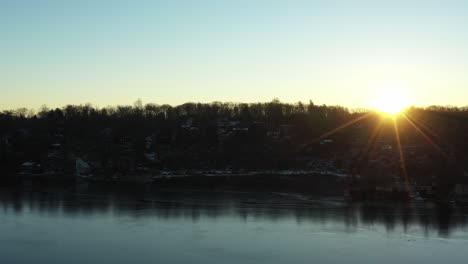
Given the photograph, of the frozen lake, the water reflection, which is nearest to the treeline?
the water reflection

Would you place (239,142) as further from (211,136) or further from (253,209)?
(253,209)

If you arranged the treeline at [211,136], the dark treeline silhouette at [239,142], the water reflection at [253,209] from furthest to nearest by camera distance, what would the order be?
the treeline at [211,136]
the dark treeline silhouette at [239,142]
the water reflection at [253,209]

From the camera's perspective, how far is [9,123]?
2361 inches

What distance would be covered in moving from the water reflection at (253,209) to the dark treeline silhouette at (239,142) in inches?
347

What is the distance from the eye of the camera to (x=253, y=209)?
73.0ft

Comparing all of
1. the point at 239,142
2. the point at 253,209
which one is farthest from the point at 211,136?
the point at 253,209

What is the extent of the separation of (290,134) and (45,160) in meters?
23.1

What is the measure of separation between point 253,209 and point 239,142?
30229 millimetres

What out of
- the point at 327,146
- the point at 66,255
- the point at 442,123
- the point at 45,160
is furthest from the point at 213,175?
the point at 66,255

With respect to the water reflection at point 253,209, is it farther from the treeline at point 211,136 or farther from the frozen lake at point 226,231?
the treeline at point 211,136

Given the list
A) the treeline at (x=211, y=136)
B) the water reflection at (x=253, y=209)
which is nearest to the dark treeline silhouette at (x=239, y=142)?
the treeline at (x=211, y=136)

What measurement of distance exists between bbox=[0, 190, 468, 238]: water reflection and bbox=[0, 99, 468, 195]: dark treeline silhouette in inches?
347

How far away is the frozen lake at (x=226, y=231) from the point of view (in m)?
13.7

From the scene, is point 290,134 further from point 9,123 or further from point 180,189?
point 9,123
